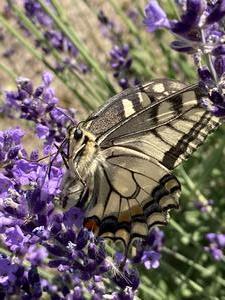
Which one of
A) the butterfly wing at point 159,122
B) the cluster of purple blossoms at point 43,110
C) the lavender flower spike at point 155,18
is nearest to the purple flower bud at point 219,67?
the butterfly wing at point 159,122

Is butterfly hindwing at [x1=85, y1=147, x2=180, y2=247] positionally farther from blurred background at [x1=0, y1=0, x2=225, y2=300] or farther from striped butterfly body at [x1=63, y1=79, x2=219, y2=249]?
blurred background at [x1=0, y1=0, x2=225, y2=300]

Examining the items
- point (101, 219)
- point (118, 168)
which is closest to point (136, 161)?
point (118, 168)

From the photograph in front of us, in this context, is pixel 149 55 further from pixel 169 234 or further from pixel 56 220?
pixel 56 220

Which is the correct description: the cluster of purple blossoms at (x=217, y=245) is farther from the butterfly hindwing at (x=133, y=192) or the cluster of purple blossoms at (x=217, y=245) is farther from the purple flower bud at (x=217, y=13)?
the purple flower bud at (x=217, y=13)

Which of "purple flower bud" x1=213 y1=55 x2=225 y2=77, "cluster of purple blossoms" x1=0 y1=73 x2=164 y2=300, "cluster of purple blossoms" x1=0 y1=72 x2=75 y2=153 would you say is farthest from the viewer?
"cluster of purple blossoms" x1=0 y1=72 x2=75 y2=153

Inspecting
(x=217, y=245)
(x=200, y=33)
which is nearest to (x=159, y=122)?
(x=200, y=33)

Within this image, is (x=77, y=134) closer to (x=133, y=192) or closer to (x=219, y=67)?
(x=133, y=192)

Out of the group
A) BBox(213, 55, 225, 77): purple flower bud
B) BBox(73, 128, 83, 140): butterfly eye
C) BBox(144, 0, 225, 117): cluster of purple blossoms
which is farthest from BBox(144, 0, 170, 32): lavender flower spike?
BBox(73, 128, 83, 140): butterfly eye
